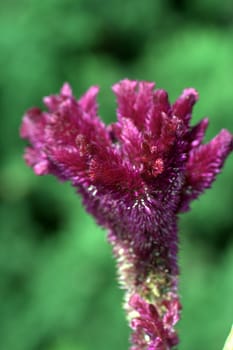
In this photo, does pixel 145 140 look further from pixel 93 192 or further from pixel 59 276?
pixel 59 276

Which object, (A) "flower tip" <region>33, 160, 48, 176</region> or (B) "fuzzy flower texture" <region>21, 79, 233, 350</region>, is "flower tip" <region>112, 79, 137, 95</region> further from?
(A) "flower tip" <region>33, 160, 48, 176</region>

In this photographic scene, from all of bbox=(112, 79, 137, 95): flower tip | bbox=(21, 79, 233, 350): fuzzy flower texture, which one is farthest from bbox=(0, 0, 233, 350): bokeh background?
bbox=(112, 79, 137, 95): flower tip

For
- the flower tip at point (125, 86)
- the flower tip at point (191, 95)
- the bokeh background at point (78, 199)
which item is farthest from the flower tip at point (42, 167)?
the bokeh background at point (78, 199)

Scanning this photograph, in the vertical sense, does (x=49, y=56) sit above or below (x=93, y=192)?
above

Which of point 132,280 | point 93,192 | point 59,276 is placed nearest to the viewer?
point 93,192

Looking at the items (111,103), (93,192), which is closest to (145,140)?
(93,192)

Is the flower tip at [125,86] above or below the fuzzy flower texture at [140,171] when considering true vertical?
above

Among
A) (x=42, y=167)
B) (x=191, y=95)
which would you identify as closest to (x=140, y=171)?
(x=191, y=95)

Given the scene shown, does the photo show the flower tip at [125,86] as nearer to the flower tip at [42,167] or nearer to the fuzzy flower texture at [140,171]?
the fuzzy flower texture at [140,171]
